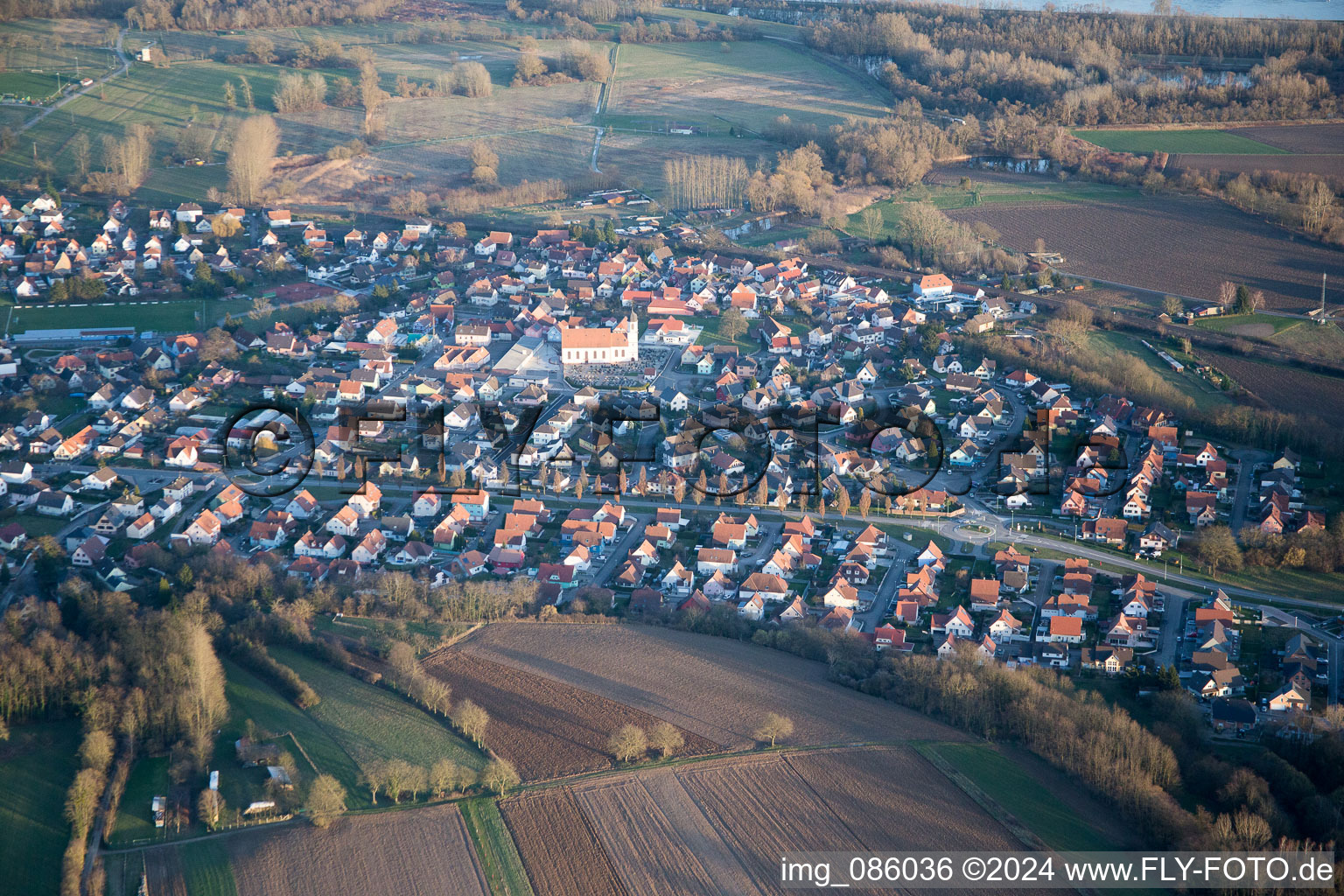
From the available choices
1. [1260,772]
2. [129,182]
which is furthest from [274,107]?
[1260,772]

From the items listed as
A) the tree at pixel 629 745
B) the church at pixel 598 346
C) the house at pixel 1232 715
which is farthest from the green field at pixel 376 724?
the church at pixel 598 346

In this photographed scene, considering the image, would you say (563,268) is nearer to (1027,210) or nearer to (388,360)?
(388,360)

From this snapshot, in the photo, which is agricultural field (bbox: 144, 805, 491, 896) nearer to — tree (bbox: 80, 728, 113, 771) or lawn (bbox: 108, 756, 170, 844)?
lawn (bbox: 108, 756, 170, 844)

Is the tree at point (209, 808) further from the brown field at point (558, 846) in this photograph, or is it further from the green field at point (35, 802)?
the brown field at point (558, 846)

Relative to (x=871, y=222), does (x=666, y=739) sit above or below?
below

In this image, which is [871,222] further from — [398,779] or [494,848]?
[494,848]

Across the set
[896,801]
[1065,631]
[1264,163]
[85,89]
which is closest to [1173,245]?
[1264,163]
